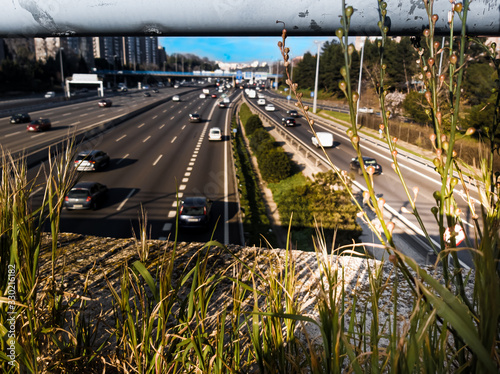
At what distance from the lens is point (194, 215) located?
16.9 m

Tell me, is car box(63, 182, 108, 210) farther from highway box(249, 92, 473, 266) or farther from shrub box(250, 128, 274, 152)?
shrub box(250, 128, 274, 152)

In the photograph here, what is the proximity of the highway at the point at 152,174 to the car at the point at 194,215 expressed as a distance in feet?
1.29

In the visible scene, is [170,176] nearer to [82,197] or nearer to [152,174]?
[152,174]

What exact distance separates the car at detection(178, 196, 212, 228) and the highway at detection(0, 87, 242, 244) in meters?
0.39

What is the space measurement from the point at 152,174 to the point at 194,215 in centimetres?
979

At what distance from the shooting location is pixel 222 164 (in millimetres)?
28469

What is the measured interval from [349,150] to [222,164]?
45.7ft

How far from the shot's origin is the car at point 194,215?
16.8 metres

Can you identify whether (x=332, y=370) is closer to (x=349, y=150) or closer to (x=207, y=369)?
(x=207, y=369)

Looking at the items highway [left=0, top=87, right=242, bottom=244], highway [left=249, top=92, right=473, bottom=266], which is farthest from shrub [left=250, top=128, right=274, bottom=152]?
highway [left=249, top=92, right=473, bottom=266]

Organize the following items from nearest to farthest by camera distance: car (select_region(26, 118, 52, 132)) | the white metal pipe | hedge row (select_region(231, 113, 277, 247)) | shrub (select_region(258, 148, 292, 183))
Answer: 1. the white metal pipe
2. hedge row (select_region(231, 113, 277, 247))
3. shrub (select_region(258, 148, 292, 183))
4. car (select_region(26, 118, 52, 132))

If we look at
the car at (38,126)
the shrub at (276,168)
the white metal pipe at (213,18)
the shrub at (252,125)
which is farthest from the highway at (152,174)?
the shrub at (252,125)

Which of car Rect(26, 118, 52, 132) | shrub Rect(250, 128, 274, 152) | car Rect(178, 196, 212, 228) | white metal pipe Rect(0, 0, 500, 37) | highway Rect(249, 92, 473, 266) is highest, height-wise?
white metal pipe Rect(0, 0, 500, 37)

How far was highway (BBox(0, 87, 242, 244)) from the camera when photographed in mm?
16734
